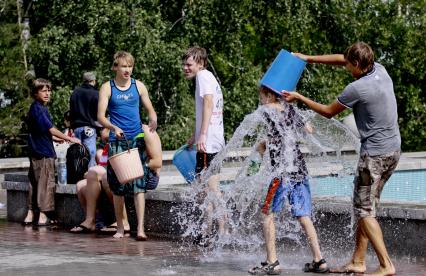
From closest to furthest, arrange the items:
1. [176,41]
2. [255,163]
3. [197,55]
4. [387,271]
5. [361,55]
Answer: [387,271] → [361,55] → [255,163] → [197,55] → [176,41]

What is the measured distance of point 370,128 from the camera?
845cm

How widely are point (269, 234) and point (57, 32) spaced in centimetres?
1537

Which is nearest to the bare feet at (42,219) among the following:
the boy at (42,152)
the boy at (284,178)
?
the boy at (42,152)

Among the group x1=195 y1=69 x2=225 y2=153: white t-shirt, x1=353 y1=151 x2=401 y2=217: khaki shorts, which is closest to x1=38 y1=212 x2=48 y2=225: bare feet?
x1=195 y1=69 x2=225 y2=153: white t-shirt

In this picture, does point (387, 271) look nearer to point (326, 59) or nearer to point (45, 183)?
point (326, 59)

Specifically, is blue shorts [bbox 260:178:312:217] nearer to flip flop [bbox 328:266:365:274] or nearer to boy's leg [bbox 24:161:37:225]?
flip flop [bbox 328:266:365:274]

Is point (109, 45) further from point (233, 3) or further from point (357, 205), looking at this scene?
point (357, 205)

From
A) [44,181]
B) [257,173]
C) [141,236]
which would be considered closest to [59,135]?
[44,181]

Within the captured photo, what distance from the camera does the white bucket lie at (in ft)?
34.9

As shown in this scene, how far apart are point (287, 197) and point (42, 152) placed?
4418 mm

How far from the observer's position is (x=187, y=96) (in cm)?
2489

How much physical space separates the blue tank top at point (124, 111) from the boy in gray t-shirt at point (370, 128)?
281 cm

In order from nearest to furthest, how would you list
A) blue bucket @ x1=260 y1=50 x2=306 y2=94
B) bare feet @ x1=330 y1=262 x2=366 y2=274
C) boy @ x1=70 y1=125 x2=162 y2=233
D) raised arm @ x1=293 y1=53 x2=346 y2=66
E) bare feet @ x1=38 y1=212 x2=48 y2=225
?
bare feet @ x1=330 y1=262 x2=366 y2=274 < blue bucket @ x1=260 y1=50 x2=306 y2=94 < raised arm @ x1=293 y1=53 x2=346 y2=66 < boy @ x1=70 y1=125 x2=162 y2=233 < bare feet @ x1=38 y1=212 x2=48 y2=225

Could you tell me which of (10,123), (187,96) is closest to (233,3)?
(187,96)
